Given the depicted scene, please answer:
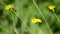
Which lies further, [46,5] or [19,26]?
[19,26]

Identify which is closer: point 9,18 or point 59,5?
point 59,5

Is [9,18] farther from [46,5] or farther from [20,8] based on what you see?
[46,5]

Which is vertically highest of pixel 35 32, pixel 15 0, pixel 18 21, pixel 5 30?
pixel 15 0

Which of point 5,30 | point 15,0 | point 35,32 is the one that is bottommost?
point 35,32

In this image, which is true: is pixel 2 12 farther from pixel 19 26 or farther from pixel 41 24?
pixel 41 24

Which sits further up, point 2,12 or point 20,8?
point 2,12

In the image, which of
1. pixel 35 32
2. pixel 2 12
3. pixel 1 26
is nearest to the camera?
pixel 35 32

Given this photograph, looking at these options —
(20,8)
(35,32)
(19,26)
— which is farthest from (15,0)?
(35,32)

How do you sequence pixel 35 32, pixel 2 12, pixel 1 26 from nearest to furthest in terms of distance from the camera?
pixel 35 32
pixel 1 26
pixel 2 12

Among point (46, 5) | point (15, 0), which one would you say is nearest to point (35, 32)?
point (46, 5)
